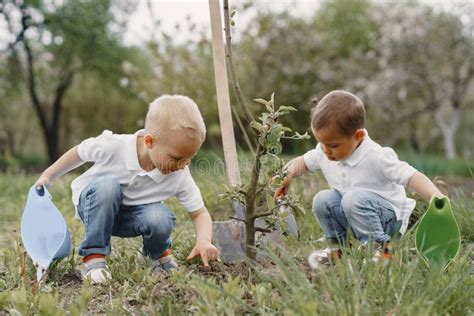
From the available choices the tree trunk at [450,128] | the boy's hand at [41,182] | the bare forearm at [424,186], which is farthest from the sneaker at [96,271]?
the tree trunk at [450,128]

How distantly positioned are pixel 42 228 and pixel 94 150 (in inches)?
14.8

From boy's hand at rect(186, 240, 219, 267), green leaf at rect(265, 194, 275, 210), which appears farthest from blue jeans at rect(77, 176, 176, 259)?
green leaf at rect(265, 194, 275, 210)

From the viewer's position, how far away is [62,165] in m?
2.65

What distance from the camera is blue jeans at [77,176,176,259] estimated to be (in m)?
2.57

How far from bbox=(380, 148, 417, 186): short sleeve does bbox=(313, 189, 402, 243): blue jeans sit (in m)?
0.14

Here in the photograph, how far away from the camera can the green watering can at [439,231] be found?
227 centimetres

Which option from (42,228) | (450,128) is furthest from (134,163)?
(450,128)

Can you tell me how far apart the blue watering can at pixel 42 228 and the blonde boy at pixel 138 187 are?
0.08 m

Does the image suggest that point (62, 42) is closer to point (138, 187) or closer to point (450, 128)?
point (450, 128)

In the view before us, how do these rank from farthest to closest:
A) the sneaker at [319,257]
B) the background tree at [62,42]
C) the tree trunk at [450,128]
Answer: the tree trunk at [450,128] < the background tree at [62,42] < the sneaker at [319,257]

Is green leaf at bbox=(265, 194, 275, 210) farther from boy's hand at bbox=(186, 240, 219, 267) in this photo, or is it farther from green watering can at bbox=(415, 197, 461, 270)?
green watering can at bbox=(415, 197, 461, 270)

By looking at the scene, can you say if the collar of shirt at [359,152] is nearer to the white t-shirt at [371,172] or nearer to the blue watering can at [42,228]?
the white t-shirt at [371,172]

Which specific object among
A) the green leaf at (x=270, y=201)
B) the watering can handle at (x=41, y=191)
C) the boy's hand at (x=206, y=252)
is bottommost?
the boy's hand at (x=206, y=252)

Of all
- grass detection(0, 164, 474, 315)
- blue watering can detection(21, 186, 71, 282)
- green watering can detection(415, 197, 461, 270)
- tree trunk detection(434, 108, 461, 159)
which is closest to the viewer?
grass detection(0, 164, 474, 315)
